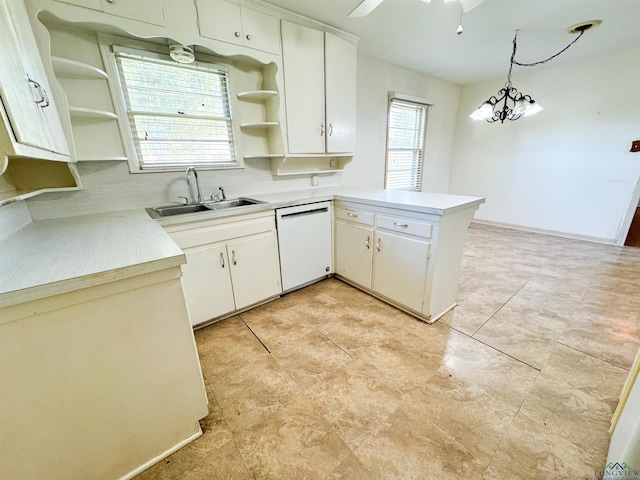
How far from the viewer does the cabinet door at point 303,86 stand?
2225mm

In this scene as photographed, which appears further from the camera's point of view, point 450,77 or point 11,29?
point 450,77

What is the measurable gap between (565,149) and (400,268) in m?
3.88

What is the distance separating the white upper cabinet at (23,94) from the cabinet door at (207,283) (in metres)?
0.91

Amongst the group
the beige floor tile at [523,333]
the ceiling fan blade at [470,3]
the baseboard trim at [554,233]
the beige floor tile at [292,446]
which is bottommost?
the beige floor tile at [292,446]

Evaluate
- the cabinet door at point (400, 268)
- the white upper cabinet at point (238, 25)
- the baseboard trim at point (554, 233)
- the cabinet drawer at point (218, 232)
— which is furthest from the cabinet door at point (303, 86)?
the baseboard trim at point (554, 233)

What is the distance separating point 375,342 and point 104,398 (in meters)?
1.51

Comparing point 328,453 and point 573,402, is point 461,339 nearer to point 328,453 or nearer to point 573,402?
point 573,402

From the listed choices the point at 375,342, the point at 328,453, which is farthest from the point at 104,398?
the point at 375,342

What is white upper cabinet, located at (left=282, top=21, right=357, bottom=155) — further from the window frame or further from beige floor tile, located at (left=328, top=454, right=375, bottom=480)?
beige floor tile, located at (left=328, top=454, right=375, bottom=480)

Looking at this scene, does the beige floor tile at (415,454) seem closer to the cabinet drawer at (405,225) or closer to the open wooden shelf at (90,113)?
the cabinet drawer at (405,225)

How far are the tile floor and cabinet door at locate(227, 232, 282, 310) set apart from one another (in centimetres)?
17

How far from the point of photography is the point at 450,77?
4.18 meters

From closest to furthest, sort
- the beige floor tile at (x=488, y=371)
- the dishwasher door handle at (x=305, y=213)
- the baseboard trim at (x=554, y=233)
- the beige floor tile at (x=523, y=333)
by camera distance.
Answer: the beige floor tile at (x=488, y=371) < the beige floor tile at (x=523, y=333) < the dishwasher door handle at (x=305, y=213) < the baseboard trim at (x=554, y=233)

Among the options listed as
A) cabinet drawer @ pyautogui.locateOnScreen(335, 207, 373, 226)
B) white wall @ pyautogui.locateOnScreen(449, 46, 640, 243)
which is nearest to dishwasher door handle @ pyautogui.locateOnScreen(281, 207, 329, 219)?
cabinet drawer @ pyautogui.locateOnScreen(335, 207, 373, 226)
